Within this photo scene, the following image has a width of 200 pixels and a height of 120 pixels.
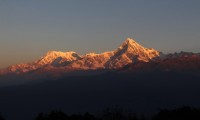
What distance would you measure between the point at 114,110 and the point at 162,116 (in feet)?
148

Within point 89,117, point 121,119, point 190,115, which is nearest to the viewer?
point 190,115

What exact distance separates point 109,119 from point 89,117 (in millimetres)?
35661

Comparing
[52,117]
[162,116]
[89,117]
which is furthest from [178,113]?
[52,117]

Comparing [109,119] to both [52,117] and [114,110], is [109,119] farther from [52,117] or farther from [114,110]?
[52,117]

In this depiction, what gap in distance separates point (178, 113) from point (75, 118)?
30.5 meters

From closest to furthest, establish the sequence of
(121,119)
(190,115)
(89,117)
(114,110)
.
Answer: (190,115) < (89,117) < (121,119) < (114,110)

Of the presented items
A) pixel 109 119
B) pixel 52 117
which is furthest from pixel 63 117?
pixel 109 119

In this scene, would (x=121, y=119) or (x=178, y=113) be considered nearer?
(x=178, y=113)

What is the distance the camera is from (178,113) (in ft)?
496

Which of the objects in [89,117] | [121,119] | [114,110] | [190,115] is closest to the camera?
[190,115]

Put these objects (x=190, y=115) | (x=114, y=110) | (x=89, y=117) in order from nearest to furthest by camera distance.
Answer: (x=190, y=115), (x=89, y=117), (x=114, y=110)

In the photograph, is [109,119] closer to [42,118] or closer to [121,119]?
[121,119]

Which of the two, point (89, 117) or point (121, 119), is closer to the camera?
point (89, 117)

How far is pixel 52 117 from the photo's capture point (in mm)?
145125
